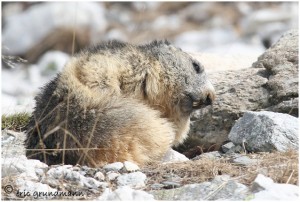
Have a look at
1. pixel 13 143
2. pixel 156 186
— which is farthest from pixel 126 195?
pixel 13 143

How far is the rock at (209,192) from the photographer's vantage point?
6316mm

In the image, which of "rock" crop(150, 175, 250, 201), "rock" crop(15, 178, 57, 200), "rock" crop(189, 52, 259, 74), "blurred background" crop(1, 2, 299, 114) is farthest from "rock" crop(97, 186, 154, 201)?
"blurred background" crop(1, 2, 299, 114)

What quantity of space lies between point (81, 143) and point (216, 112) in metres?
2.70

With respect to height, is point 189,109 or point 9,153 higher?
point 189,109

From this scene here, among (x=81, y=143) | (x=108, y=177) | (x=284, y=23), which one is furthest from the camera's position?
(x=284, y=23)

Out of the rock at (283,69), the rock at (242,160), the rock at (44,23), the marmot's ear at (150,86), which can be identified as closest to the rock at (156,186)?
the rock at (242,160)

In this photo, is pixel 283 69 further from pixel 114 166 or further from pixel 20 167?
pixel 20 167

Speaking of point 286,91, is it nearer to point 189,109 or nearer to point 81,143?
point 189,109

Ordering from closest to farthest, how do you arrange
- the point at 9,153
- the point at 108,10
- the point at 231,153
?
the point at 231,153, the point at 9,153, the point at 108,10

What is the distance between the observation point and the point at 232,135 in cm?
863

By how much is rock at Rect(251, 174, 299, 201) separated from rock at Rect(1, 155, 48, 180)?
6.76ft

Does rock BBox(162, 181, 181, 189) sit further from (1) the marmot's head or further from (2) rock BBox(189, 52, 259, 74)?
(2) rock BBox(189, 52, 259, 74)

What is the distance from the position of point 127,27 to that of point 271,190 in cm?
2070

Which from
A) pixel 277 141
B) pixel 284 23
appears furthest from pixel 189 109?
pixel 284 23
